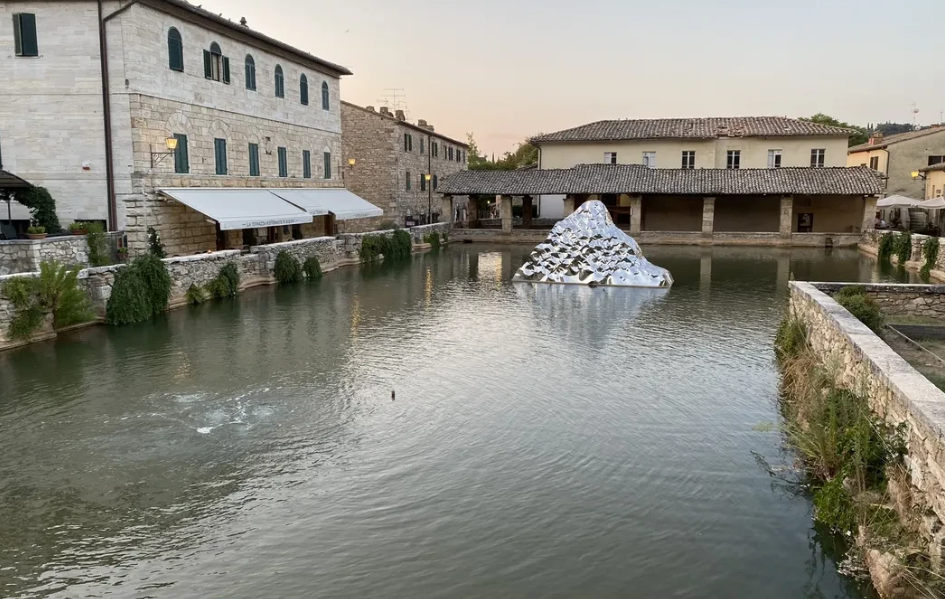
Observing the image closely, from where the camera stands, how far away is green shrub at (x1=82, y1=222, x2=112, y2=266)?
Answer: 20.6 metres

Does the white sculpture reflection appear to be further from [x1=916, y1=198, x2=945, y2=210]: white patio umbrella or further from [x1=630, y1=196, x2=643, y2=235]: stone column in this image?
[x1=916, y1=198, x2=945, y2=210]: white patio umbrella

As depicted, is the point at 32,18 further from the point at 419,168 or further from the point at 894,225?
the point at 894,225

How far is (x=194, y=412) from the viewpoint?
1065cm

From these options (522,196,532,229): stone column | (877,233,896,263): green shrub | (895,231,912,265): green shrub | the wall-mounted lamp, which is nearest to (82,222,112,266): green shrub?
the wall-mounted lamp

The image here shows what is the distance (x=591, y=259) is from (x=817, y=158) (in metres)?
27.8

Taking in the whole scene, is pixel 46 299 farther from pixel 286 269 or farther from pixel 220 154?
pixel 220 154

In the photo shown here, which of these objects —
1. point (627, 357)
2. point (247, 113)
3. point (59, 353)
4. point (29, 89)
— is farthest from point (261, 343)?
point (247, 113)

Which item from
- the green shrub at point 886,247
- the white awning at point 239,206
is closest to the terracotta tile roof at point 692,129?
the green shrub at point 886,247

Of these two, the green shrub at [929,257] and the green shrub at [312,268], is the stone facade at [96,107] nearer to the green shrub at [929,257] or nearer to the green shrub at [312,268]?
the green shrub at [312,268]

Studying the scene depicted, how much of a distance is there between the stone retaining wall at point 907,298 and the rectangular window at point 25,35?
22609 mm

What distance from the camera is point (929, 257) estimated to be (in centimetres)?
2409

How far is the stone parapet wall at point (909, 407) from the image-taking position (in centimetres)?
560

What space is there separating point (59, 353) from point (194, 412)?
17.8 feet

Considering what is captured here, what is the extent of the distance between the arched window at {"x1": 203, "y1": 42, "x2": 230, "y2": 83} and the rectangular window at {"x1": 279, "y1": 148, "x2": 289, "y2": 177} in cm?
447
